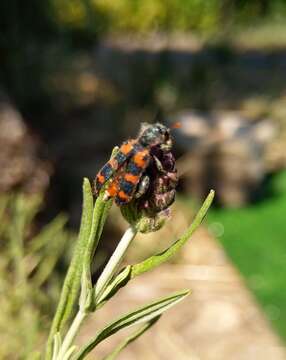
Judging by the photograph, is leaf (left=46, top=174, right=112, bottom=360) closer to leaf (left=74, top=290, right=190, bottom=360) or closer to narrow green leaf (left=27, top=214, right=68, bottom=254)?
leaf (left=74, top=290, right=190, bottom=360)

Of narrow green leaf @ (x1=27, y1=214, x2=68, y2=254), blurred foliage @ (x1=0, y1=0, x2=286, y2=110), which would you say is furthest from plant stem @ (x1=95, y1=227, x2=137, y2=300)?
blurred foliage @ (x1=0, y1=0, x2=286, y2=110)

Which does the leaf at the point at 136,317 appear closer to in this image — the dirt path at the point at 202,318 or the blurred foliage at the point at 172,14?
the dirt path at the point at 202,318

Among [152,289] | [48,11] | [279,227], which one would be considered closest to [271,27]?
[48,11]

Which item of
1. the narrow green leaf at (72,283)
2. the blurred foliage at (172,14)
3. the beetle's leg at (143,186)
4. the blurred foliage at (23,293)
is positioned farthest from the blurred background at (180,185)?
the blurred foliage at (172,14)

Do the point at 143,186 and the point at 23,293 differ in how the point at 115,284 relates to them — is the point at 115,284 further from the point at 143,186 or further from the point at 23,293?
the point at 23,293

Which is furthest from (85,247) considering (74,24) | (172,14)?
(172,14)

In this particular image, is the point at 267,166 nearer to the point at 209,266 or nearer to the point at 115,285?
the point at 209,266

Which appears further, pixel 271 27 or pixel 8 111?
pixel 271 27
